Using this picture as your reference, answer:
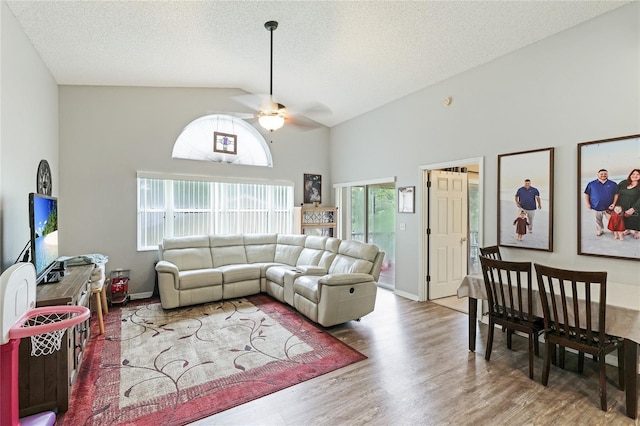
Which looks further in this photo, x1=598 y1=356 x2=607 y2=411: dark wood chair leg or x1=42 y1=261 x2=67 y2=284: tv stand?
x1=42 y1=261 x2=67 y2=284: tv stand

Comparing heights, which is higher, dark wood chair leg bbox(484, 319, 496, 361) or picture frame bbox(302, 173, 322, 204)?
picture frame bbox(302, 173, 322, 204)

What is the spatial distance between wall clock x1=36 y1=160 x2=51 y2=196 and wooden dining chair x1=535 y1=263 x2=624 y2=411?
202 inches

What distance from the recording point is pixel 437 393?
2406mm

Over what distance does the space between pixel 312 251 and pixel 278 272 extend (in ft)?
2.36

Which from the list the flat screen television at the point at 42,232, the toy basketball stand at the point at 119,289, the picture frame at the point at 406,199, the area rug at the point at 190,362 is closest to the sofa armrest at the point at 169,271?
the area rug at the point at 190,362

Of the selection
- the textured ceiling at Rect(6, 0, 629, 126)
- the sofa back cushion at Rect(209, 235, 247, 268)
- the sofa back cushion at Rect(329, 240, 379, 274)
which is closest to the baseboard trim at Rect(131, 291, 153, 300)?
the sofa back cushion at Rect(209, 235, 247, 268)

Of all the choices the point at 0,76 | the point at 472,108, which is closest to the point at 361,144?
the point at 472,108

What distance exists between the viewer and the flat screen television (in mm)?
2408

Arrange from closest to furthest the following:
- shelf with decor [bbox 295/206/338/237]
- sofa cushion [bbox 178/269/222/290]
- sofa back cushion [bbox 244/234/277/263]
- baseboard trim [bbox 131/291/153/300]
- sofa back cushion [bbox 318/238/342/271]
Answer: sofa cushion [bbox 178/269/222/290], sofa back cushion [bbox 318/238/342/271], baseboard trim [bbox 131/291/153/300], sofa back cushion [bbox 244/234/277/263], shelf with decor [bbox 295/206/338/237]

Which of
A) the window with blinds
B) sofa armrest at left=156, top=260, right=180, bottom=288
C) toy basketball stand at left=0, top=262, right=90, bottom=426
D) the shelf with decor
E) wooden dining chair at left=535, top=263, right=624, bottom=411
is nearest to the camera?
toy basketball stand at left=0, top=262, right=90, bottom=426

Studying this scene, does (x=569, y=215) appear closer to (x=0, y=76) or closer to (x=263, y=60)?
(x=263, y=60)

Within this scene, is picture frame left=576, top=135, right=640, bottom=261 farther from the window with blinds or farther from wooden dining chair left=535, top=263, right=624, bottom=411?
the window with blinds

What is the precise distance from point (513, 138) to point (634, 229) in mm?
1471

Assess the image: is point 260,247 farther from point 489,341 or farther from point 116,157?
point 489,341
